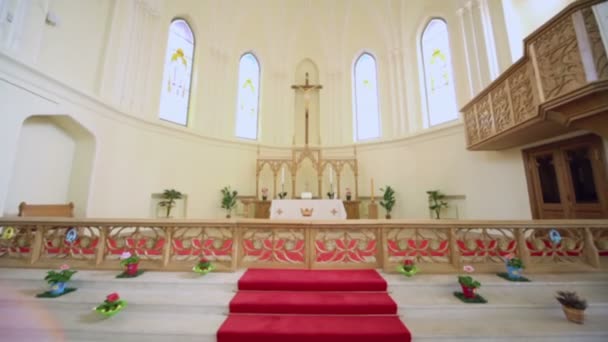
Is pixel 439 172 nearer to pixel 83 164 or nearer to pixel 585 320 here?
pixel 585 320

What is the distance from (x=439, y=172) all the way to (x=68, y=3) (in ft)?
32.6

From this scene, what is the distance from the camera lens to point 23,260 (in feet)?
9.34

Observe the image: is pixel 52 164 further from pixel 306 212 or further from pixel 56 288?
pixel 306 212

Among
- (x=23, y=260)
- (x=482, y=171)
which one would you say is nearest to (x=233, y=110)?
(x=23, y=260)

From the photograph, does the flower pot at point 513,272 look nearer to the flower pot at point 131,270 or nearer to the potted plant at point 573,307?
the potted plant at point 573,307

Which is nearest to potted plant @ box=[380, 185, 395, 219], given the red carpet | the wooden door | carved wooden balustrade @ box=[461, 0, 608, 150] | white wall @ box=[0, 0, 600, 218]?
white wall @ box=[0, 0, 600, 218]

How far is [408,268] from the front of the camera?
262 cm

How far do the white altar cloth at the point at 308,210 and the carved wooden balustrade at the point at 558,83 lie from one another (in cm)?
366

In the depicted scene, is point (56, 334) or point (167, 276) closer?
point (56, 334)

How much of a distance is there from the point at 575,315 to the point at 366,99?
7920mm

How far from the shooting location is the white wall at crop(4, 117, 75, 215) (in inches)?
158

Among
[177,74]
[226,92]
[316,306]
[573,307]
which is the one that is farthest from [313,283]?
[177,74]

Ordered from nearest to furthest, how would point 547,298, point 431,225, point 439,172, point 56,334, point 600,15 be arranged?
point 56,334, point 547,298, point 600,15, point 431,225, point 439,172

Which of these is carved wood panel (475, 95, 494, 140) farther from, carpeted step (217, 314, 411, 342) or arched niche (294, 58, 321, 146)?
arched niche (294, 58, 321, 146)
